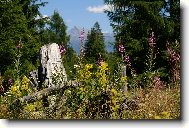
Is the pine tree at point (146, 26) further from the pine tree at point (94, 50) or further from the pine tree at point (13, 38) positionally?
the pine tree at point (13, 38)

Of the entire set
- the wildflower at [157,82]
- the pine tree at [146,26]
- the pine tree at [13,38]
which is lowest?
the wildflower at [157,82]

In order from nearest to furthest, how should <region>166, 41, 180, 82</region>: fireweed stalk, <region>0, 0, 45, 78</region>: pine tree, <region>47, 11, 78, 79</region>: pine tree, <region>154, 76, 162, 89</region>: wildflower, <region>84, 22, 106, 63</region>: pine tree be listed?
<region>166, 41, 180, 82</region>: fireweed stalk
<region>154, 76, 162, 89</region>: wildflower
<region>47, 11, 78, 79</region>: pine tree
<region>84, 22, 106, 63</region>: pine tree
<region>0, 0, 45, 78</region>: pine tree

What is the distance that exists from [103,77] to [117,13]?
4017mm

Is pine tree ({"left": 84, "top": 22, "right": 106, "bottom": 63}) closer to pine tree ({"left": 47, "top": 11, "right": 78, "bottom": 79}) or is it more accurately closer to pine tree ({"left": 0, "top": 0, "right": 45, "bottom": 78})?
pine tree ({"left": 47, "top": 11, "right": 78, "bottom": 79})

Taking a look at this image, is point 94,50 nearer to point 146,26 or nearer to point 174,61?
point 146,26

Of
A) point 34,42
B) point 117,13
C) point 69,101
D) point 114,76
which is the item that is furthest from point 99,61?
point 34,42

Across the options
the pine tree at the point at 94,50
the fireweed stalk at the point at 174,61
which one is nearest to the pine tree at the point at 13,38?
the pine tree at the point at 94,50

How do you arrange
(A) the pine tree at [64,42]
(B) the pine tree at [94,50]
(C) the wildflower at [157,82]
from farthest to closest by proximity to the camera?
(B) the pine tree at [94,50] → (A) the pine tree at [64,42] → (C) the wildflower at [157,82]

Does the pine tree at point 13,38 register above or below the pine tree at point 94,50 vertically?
above

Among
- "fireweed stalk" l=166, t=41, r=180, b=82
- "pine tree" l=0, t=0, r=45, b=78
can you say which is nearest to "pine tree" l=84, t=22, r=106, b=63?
"fireweed stalk" l=166, t=41, r=180, b=82

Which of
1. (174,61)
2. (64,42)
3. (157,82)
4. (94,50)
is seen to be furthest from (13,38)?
(64,42)

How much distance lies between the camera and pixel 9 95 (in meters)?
4.95

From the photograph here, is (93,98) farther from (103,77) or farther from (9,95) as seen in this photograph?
(9,95)

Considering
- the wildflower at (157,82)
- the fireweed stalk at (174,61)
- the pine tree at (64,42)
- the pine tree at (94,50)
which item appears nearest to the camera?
the fireweed stalk at (174,61)
